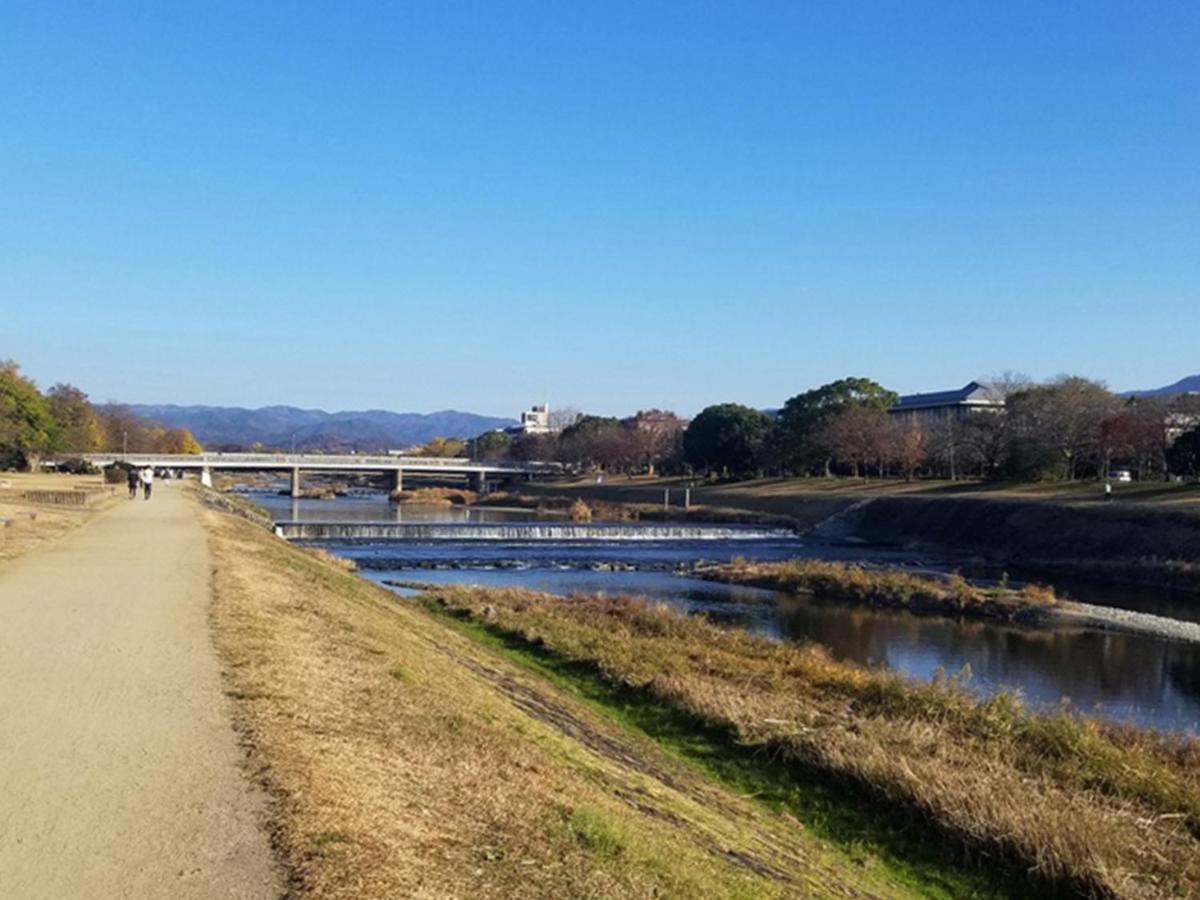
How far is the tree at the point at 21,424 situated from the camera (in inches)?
2603

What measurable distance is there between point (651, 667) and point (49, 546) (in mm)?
14160

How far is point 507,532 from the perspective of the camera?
53.3 metres

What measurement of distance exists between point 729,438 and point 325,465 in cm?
4022

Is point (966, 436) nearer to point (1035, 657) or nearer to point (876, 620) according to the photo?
point (876, 620)

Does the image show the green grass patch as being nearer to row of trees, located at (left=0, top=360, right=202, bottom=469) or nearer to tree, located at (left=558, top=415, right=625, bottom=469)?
row of trees, located at (left=0, top=360, right=202, bottom=469)

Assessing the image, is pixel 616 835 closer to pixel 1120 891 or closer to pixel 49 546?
pixel 1120 891

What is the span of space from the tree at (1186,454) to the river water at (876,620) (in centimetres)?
2166

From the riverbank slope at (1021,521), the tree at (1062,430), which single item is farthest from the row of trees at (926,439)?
the riverbank slope at (1021,521)

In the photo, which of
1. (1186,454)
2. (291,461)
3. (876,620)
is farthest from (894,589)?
(291,461)

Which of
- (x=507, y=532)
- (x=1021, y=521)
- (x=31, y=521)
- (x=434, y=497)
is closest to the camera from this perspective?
(x=31, y=521)

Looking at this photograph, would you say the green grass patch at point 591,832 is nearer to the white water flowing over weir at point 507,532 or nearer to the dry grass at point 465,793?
the dry grass at point 465,793

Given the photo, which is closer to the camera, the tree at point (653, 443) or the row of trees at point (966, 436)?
the row of trees at point (966, 436)

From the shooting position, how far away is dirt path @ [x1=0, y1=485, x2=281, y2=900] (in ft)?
16.3

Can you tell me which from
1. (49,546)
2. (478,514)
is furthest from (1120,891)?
(478,514)
